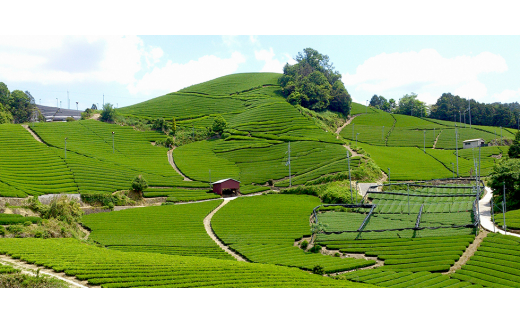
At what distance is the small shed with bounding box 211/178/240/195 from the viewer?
2621 inches

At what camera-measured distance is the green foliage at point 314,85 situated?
11744cm

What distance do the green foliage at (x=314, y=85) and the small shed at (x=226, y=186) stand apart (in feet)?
181

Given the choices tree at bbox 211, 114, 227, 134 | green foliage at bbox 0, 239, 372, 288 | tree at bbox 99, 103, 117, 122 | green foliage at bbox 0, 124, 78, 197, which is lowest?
green foliage at bbox 0, 239, 372, 288

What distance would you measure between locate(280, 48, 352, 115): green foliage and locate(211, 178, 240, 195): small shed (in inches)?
2175

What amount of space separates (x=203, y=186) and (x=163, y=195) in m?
9.28

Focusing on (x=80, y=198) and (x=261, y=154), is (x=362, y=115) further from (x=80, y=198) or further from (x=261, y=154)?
(x=80, y=198)

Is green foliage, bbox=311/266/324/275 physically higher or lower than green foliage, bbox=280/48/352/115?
lower

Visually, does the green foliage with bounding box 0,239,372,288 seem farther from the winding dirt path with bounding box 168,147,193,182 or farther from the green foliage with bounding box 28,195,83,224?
the winding dirt path with bounding box 168,147,193,182

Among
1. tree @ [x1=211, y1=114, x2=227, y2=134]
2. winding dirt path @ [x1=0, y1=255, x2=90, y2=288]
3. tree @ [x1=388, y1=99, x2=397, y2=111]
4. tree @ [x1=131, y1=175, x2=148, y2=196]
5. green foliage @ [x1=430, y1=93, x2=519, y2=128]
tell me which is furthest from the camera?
tree @ [x1=388, y1=99, x2=397, y2=111]

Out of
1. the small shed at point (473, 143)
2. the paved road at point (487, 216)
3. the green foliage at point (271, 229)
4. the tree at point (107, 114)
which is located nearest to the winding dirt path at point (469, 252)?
the paved road at point (487, 216)

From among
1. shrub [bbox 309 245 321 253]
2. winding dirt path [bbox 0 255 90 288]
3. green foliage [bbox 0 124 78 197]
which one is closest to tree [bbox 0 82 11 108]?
green foliage [bbox 0 124 78 197]

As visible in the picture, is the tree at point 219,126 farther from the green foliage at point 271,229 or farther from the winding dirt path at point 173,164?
the green foliage at point 271,229

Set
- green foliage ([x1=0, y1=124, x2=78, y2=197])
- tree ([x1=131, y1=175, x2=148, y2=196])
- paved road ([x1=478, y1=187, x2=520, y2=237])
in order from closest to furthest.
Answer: paved road ([x1=478, y1=187, x2=520, y2=237]) < green foliage ([x1=0, y1=124, x2=78, y2=197]) < tree ([x1=131, y1=175, x2=148, y2=196])

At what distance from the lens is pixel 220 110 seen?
4710 inches
